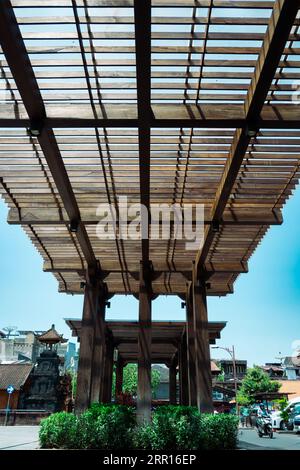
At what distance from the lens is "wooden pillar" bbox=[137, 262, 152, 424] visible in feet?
33.7

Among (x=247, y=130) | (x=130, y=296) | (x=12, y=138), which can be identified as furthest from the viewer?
(x=130, y=296)

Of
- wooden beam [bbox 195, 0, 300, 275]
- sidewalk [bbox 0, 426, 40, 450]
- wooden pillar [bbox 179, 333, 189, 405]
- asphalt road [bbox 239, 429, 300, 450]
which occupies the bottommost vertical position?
asphalt road [bbox 239, 429, 300, 450]

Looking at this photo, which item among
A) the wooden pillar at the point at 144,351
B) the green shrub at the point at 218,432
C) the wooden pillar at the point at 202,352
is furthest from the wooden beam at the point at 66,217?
the green shrub at the point at 218,432

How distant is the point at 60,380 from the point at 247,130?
83.6ft

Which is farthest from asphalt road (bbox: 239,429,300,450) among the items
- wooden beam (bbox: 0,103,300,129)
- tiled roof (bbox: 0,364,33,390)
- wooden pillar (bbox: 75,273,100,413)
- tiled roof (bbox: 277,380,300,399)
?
tiled roof (bbox: 277,380,300,399)

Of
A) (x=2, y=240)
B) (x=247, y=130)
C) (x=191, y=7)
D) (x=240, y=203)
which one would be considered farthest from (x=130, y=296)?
(x=191, y=7)

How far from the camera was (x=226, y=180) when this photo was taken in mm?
7297

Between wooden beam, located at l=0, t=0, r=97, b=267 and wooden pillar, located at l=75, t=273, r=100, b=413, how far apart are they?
11.5ft

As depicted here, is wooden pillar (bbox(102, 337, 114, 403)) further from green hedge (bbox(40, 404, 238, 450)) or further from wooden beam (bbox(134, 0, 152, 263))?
wooden beam (bbox(134, 0, 152, 263))

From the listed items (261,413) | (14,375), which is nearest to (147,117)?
(261,413)

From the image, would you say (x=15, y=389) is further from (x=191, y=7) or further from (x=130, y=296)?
(x=191, y=7)

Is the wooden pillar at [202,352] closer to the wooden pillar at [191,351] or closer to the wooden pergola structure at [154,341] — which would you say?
the wooden pillar at [191,351]

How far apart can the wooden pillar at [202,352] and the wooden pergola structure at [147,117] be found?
0.05 metres
